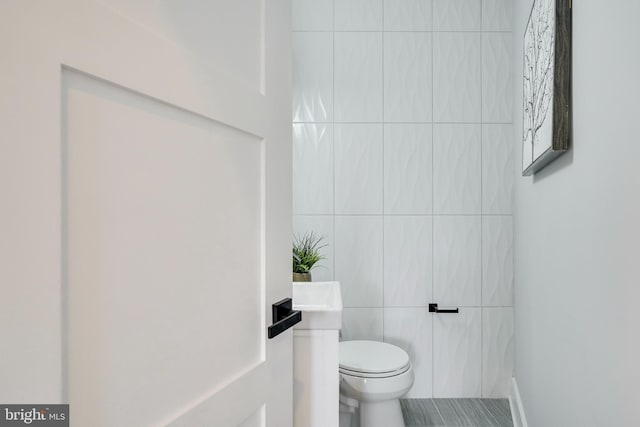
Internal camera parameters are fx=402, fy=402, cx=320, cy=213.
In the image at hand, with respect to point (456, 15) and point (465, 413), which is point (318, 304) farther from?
point (456, 15)

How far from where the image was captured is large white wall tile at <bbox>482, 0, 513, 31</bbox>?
7.63 ft

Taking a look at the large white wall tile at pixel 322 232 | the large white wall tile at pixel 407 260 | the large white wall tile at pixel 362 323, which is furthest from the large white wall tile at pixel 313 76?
the large white wall tile at pixel 362 323

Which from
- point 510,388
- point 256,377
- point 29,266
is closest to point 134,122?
point 29,266

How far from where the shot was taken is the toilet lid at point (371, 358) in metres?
1.75

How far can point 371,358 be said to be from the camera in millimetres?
1856

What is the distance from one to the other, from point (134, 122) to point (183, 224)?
6.2 inches

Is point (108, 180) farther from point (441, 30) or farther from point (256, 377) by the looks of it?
point (441, 30)

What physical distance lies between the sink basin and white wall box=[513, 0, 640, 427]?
2.05 feet

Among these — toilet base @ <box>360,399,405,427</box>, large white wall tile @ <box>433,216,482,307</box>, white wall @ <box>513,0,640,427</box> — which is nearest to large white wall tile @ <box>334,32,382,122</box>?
large white wall tile @ <box>433,216,482,307</box>

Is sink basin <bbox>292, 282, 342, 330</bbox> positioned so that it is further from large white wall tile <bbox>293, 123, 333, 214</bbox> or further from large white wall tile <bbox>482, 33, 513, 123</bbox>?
large white wall tile <bbox>482, 33, 513, 123</bbox>

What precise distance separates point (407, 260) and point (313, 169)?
773mm

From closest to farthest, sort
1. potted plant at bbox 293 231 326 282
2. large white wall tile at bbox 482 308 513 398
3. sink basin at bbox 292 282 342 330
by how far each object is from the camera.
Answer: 1. sink basin at bbox 292 282 342 330
2. potted plant at bbox 293 231 326 282
3. large white wall tile at bbox 482 308 513 398

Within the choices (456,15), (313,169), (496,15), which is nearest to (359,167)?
(313,169)

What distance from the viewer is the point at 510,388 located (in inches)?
90.0
